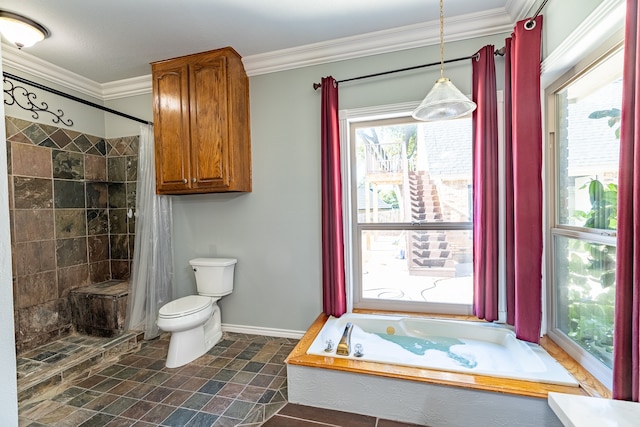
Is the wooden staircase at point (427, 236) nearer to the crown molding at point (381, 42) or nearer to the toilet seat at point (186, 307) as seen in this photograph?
the crown molding at point (381, 42)

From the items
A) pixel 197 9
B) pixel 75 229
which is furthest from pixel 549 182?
pixel 75 229

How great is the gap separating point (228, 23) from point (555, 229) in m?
2.65

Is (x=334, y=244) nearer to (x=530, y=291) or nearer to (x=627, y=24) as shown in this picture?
(x=530, y=291)

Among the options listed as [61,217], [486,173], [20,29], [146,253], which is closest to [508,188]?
[486,173]

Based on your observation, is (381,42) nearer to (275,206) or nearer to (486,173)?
(486,173)

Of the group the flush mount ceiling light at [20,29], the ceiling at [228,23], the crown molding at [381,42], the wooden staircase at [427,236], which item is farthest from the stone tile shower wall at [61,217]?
the wooden staircase at [427,236]

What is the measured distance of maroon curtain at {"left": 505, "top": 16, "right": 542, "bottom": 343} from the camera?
5.57 ft

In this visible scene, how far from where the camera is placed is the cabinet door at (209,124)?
2324mm

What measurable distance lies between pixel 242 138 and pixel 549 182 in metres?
2.32

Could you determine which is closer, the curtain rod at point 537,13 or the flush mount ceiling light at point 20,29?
the curtain rod at point 537,13

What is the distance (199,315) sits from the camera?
2.25m

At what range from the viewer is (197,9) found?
6.22 ft

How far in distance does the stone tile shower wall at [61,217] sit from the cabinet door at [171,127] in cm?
69

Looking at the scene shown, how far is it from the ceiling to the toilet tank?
1.84 m
